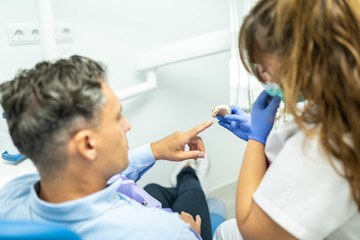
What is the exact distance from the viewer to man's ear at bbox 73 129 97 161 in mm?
652

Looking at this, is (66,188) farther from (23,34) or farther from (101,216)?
(23,34)

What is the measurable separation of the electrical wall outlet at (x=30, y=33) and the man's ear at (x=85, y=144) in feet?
2.97

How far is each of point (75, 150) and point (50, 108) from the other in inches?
3.9

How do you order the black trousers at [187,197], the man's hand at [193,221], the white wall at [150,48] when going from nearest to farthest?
1. the man's hand at [193,221]
2. the black trousers at [187,197]
3. the white wall at [150,48]

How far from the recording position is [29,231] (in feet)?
1.60

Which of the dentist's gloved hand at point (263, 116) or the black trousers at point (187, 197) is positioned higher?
the dentist's gloved hand at point (263, 116)

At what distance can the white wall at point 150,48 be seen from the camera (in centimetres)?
141

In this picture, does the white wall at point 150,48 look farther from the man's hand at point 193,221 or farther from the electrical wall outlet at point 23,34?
the man's hand at point 193,221

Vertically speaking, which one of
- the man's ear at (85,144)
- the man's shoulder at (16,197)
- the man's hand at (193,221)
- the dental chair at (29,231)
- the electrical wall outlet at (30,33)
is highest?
the electrical wall outlet at (30,33)

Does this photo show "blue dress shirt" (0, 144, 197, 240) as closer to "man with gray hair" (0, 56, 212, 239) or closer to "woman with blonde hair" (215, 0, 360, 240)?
"man with gray hair" (0, 56, 212, 239)

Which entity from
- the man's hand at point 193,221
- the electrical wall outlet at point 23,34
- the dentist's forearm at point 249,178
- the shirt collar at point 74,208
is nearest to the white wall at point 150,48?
the electrical wall outlet at point 23,34

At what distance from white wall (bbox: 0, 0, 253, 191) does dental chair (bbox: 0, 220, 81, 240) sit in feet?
3.41

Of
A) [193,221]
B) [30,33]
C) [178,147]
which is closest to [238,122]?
[178,147]

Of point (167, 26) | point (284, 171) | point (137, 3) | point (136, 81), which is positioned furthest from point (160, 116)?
point (284, 171)
